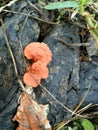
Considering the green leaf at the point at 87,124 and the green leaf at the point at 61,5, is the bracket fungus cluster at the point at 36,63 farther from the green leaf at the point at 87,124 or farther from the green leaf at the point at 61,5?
the green leaf at the point at 87,124

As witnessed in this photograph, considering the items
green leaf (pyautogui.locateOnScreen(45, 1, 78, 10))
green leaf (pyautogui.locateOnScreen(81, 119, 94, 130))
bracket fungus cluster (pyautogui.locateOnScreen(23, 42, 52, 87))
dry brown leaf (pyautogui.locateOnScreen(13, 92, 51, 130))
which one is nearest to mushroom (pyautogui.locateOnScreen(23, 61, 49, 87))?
bracket fungus cluster (pyautogui.locateOnScreen(23, 42, 52, 87))

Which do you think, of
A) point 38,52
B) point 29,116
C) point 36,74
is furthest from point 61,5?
point 29,116

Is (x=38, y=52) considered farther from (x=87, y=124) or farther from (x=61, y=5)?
(x=87, y=124)

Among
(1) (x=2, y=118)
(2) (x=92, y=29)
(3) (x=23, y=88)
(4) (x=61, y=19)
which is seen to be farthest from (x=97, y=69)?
(1) (x=2, y=118)

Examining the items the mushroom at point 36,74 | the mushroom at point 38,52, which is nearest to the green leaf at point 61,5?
the mushroom at point 38,52

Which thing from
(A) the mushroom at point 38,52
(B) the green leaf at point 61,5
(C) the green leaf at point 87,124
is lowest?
(C) the green leaf at point 87,124

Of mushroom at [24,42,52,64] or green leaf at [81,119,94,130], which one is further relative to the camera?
green leaf at [81,119,94,130]

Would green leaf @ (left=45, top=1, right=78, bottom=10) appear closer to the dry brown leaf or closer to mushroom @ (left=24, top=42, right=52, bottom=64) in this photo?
mushroom @ (left=24, top=42, right=52, bottom=64)

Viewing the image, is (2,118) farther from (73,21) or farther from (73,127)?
(73,21)
